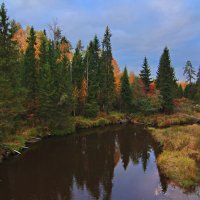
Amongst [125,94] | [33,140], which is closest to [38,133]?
[33,140]

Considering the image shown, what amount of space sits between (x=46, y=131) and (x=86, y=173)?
1828cm

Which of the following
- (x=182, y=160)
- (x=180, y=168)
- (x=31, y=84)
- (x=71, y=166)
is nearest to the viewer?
(x=180, y=168)

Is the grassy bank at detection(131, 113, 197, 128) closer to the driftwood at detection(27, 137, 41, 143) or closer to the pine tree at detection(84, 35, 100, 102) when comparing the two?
the pine tree at detection(84, 35, 100, 102)

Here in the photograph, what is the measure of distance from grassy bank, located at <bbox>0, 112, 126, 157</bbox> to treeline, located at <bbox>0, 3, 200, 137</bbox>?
0.99m

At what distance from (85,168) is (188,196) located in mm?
10029

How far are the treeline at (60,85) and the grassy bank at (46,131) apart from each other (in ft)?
3.26

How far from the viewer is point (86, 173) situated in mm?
22672

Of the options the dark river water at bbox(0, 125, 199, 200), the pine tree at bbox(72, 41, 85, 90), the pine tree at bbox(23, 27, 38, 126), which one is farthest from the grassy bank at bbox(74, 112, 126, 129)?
the dark river water at bbox(0, 125, 199, 200)

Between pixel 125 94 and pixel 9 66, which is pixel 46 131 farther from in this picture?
pixel 125 94

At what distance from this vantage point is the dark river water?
1820 centimetres

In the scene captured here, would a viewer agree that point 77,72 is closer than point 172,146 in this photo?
No

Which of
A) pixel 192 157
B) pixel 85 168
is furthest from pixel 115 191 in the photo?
pixel 192 157

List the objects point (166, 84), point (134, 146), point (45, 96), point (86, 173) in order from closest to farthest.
A: point (86, 173), point (134, 146), point (45, 96), point (166, 84)

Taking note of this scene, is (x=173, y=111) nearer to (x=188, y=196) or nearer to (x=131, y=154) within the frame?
(x=131, y=154)
